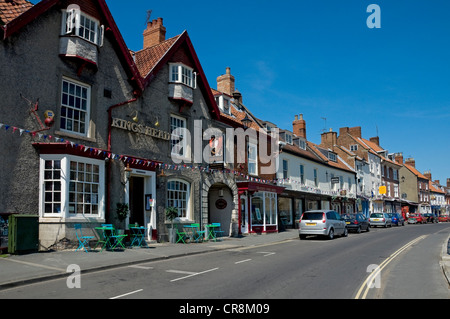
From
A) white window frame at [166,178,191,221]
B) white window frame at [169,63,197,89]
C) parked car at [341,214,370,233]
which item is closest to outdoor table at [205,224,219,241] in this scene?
white window frame at [166,178,191,221]

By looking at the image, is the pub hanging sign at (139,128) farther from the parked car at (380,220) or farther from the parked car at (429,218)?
the parked car at (429,218)

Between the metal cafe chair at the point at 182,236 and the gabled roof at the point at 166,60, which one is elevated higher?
the gabled roof at the point at 166,60

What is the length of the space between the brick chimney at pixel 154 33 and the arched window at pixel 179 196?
952 centimetres

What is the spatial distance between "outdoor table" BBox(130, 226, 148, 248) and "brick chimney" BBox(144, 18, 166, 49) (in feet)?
40.8

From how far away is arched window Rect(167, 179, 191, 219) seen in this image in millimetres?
18953

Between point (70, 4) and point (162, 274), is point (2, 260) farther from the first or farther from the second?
point (70, 4)

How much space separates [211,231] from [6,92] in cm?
1213

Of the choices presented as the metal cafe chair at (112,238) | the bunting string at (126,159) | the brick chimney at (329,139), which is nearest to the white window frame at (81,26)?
the bunting string at (126,159)

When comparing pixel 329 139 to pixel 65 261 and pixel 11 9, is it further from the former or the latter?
pixel 65 261

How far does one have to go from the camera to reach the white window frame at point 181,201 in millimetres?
18859

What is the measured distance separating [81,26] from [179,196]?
357 inches

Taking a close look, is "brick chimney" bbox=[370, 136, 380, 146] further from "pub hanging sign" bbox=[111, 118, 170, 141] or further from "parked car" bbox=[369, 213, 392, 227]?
"pub hanging sign" bbox=[111, 118, 170, 141]

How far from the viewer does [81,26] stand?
14.8 m
